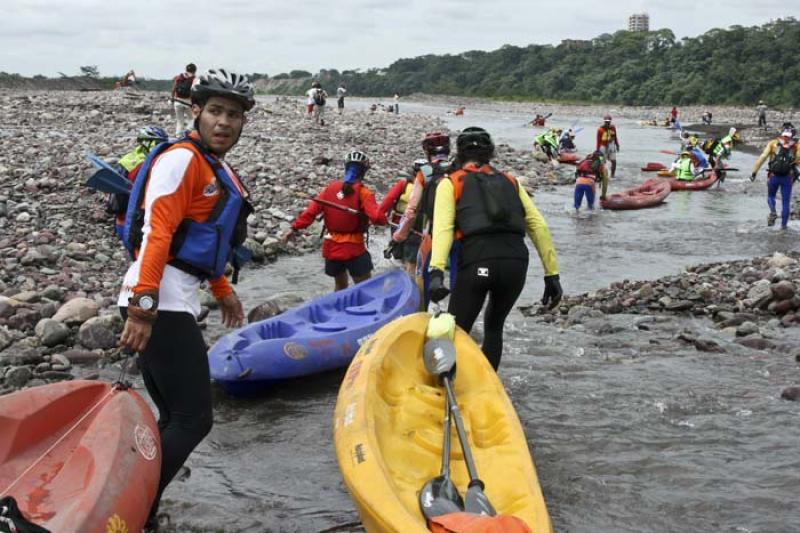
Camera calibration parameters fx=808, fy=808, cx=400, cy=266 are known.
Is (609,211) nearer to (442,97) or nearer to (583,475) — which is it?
(583,475)

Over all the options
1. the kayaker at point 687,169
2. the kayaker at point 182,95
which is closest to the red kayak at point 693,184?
the kayaker at point 687,169

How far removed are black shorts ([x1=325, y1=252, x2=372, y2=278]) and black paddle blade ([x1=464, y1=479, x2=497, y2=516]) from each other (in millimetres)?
4356

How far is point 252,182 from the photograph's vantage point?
14305 millimetres

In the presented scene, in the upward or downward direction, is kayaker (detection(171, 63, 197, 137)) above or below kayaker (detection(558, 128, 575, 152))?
above

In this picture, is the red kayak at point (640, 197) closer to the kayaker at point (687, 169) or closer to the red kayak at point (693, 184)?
the red kayak at point (693, 184)

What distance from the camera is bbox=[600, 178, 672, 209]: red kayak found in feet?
56.9

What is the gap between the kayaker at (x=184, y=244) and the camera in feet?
9.97

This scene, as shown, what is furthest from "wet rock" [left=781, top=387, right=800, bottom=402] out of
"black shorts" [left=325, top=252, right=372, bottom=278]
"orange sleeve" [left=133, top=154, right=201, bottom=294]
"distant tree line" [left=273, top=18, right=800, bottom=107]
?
"distant tree line" [left=273, top=18, right=800, bottom=107]

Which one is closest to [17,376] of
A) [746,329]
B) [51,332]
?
[51,332]

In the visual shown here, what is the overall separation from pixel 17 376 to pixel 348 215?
9.92 feet

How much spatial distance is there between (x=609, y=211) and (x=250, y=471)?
1378cm

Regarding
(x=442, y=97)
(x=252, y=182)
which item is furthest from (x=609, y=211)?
(x=442, y=97)

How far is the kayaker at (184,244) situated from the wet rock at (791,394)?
14.2 ft

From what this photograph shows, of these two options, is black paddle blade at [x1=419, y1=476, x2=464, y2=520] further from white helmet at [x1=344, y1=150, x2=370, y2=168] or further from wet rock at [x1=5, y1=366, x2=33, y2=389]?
white helmet at [x1=344, y1=150, x2=370, y2=168]
